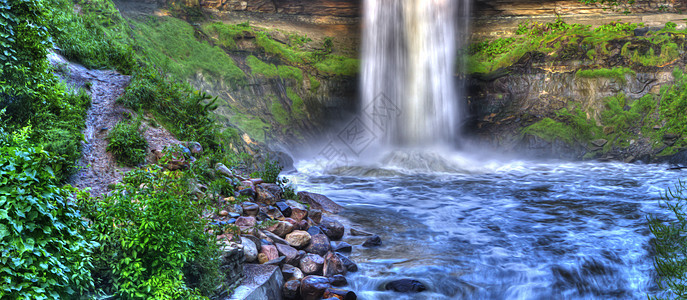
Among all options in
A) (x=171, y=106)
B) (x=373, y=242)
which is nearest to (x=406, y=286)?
(x=373, y=242)

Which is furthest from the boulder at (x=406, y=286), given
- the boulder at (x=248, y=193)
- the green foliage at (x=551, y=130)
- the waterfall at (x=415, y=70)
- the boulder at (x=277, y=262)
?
the green foliage at (x=551, y=130)

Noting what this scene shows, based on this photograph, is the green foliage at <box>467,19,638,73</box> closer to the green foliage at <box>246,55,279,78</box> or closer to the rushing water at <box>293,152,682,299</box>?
the rushing water at <box>293,152,682,299</box>

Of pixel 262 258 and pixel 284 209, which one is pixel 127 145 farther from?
pixel 262 258

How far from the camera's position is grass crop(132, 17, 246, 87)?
15807 millimetres

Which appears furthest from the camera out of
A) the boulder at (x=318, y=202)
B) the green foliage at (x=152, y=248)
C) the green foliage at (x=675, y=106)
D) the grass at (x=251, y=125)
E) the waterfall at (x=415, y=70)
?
the waterfall at (x=415, y=70)

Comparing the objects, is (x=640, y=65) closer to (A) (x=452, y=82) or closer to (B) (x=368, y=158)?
(A) (x=452, y=82)

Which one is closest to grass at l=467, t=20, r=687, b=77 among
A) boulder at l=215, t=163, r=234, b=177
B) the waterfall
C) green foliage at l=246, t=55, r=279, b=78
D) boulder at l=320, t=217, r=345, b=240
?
the waterfall

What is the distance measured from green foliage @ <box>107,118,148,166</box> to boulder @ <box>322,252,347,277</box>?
10.4 feet

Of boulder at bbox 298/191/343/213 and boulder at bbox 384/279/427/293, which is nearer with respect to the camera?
boulder at bbox 384/279/427/293

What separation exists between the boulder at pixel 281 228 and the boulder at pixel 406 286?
1.63 metres

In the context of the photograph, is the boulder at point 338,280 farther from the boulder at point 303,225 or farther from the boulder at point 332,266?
the boulder at point 303,225

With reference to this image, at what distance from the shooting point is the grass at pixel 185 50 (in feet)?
51.9

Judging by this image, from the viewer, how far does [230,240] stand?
4672mm

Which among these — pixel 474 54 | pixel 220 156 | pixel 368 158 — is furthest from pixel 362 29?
pixel 220 156
